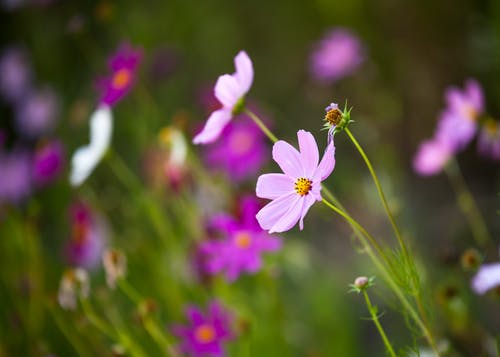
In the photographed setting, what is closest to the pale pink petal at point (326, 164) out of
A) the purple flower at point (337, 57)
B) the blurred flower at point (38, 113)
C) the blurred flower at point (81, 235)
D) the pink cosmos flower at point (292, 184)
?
the pink cosmos flower at point (292, 184)

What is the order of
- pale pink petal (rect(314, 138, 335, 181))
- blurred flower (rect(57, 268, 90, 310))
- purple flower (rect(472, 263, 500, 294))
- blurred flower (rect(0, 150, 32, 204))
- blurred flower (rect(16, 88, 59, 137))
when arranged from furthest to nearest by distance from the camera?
blurred flower (rect(16, 88, 59, 137)) < blurred flower (rect(0, 150, 32, 204)) < blurred flower (rect(57, 268, 90, 310)) < purple flower (rect(472, 263, 500, 294)) < pale pink petal (rect(314, 138, 335, 181))

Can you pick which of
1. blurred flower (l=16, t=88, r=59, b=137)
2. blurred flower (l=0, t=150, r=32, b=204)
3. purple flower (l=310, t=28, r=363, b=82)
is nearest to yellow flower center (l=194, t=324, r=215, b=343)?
purple flower (l=310, t=28, r=363, b=82)

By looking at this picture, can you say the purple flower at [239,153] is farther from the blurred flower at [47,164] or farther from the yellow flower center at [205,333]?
the yellow flower center at [205,333]

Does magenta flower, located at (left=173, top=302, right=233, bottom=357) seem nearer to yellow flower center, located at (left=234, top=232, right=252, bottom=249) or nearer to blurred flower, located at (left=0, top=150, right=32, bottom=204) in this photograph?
yellow flower center, located at (left=234, top=232, right=252, bottom=249)

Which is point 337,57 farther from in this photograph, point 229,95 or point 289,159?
point 289,159

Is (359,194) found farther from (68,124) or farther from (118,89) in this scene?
(68,124)

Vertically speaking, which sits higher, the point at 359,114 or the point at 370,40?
the point at 370,40

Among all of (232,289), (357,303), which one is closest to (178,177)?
(232,289)
